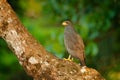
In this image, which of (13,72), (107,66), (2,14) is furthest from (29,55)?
(13,72)

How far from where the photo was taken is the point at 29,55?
5.99m

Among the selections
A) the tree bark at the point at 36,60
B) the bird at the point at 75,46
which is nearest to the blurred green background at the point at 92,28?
the bird at the point at 75,46

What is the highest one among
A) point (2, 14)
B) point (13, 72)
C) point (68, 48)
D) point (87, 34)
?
point (2, 14)

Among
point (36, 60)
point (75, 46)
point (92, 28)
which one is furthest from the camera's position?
point (92, 28)

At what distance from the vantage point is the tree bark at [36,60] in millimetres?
5945

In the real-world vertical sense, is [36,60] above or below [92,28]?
→ above

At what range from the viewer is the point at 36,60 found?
5980 mm

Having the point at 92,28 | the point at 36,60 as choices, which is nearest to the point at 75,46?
the point at 36,60

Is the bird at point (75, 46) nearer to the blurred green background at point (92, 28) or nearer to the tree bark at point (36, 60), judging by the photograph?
the tree bark at point (36, 60)

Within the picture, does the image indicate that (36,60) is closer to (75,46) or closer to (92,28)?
(75,46)

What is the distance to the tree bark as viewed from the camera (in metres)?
5.95

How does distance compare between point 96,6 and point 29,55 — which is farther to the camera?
point 96,6

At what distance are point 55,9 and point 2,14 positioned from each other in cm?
330

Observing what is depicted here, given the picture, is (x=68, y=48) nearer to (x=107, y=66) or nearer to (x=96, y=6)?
(x=96, y=6)
